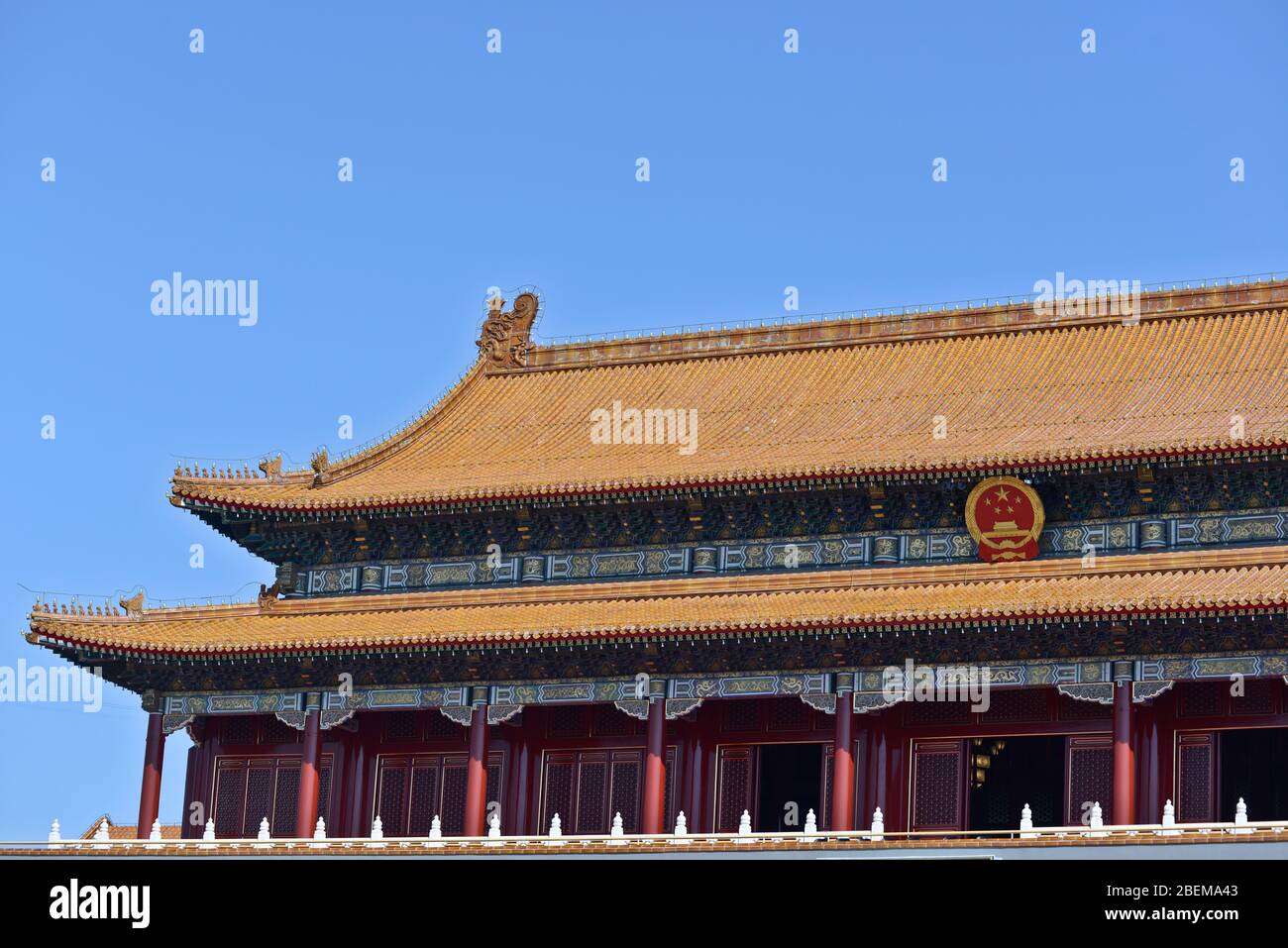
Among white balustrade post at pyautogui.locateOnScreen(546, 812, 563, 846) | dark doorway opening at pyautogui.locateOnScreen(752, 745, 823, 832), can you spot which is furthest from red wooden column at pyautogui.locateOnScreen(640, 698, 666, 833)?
dark doorway opening at pyautogui.locateOnScreen(752, 745, 823, 832)

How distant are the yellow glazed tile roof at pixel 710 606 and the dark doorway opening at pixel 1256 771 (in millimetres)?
2753

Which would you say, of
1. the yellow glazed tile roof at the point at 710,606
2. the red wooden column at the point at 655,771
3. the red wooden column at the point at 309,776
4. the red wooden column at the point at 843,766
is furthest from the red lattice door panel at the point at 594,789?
the red wooden column at the point at 309,776

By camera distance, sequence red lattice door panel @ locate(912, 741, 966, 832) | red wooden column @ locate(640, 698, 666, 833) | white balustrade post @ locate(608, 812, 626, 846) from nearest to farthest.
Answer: white balustrade post @ locate(608, 812, 626, 846), red lattice door panel @ locate(912, 741, 966, 832), red wooden column @ locate(640, 698, 666, 833)

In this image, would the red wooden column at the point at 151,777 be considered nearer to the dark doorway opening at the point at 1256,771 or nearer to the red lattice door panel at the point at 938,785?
the red lattice door panel at the point at 938,785

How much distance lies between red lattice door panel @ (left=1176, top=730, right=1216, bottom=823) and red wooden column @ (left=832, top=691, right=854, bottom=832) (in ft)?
17.1

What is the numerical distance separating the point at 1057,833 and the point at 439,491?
13611mm

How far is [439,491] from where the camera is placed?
47688mm

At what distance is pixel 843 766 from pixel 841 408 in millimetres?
9283

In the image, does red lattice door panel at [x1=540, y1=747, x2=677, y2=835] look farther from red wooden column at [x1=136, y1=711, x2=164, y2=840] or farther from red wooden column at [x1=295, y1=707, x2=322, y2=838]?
red wooden column at [x1=136, y1=711, x2=164, y2=840]

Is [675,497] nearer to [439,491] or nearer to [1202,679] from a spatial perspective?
[439,491]

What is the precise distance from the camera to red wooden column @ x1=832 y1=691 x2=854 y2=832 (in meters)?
42.5
